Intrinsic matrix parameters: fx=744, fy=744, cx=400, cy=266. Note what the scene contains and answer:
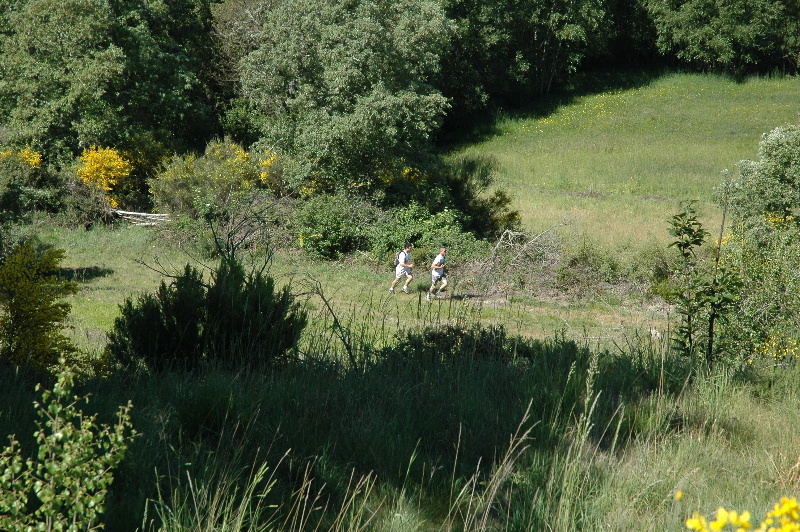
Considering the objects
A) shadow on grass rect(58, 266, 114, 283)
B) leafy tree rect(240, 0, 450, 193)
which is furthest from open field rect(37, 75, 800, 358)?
leafy tree rect(240, 0, 450, 193)

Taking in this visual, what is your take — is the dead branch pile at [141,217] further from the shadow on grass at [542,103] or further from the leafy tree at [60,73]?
the shadow on grass at [542,103]

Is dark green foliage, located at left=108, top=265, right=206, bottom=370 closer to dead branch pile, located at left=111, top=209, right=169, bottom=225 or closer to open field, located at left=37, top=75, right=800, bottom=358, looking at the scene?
open field, located at left=37, top=75, right=800, bottom=358

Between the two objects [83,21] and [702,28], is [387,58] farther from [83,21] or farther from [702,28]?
[702,28]

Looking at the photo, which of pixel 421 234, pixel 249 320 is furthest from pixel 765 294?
pixel 421 234

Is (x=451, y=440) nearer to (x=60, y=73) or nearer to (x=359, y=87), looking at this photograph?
(x=359, y=87)

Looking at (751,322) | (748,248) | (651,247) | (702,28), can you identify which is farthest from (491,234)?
(702,28)

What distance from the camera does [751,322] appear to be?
23.9 ft

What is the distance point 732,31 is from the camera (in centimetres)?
4816

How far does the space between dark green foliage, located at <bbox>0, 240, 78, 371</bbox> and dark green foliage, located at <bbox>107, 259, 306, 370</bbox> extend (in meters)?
0.82

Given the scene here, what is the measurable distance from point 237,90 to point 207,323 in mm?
30411

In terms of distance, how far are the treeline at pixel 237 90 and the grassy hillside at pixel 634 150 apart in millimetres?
4835

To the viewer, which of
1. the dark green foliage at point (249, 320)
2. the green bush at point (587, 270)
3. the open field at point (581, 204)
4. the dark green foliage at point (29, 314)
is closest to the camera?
the dark green foliage at point (249, 320)

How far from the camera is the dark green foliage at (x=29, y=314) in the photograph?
22.4 feet

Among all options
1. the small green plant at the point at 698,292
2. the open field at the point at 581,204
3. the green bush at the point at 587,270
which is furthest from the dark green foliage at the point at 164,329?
the green bush at the point at 587,270
